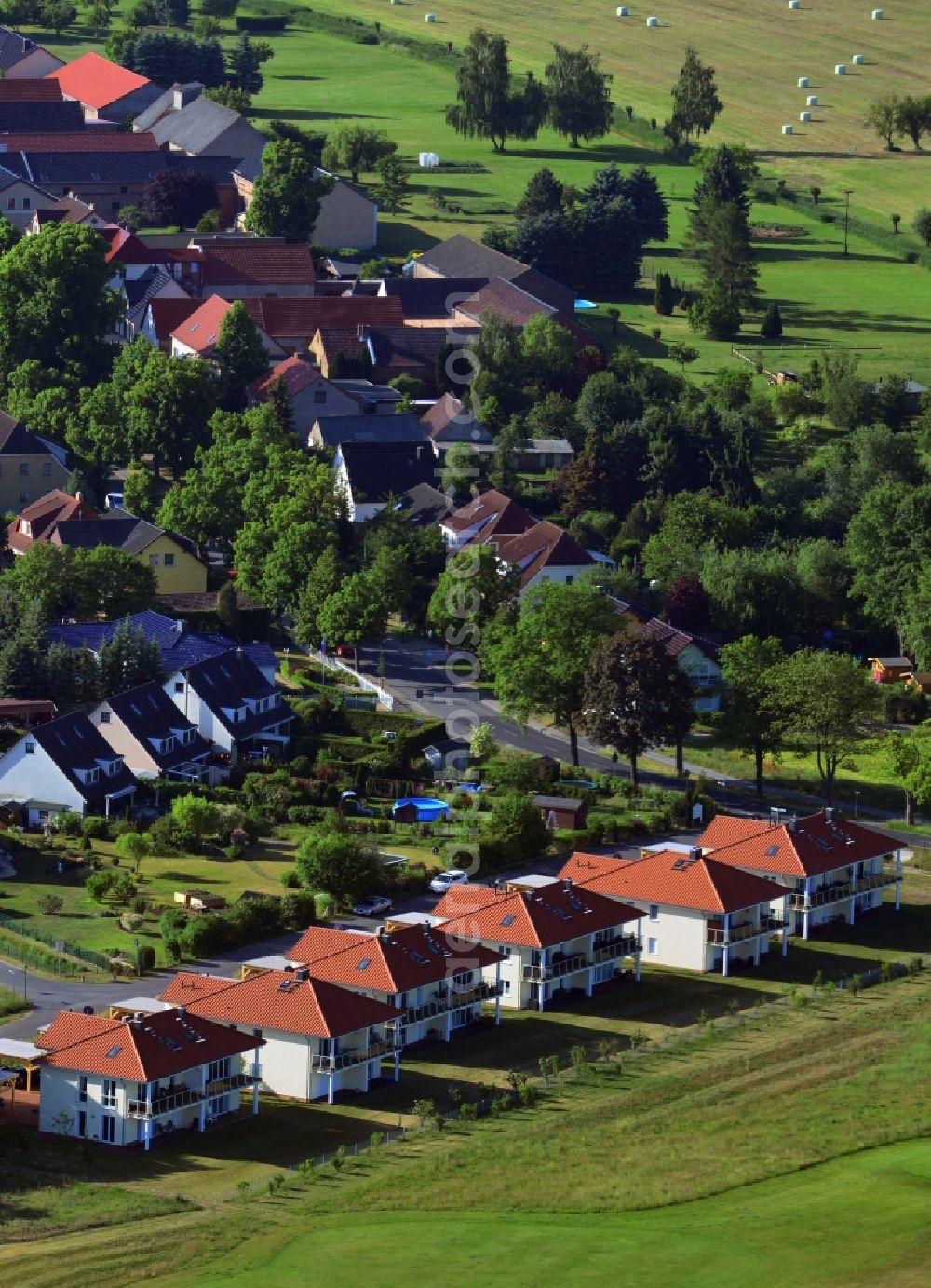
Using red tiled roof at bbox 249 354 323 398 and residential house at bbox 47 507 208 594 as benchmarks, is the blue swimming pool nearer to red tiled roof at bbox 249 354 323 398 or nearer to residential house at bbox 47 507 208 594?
residential house at bbox 47 507 208 594

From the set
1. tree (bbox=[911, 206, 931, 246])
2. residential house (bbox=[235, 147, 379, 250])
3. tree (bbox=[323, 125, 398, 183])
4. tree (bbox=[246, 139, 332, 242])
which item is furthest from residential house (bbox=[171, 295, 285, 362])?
tree (bbox=[911, 206, 931, 246])

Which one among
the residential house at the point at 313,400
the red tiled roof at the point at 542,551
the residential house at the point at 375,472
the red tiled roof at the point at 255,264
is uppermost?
the red tiled roof at the point at 255,264

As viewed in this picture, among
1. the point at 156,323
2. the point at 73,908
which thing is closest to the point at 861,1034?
the point at 73,908

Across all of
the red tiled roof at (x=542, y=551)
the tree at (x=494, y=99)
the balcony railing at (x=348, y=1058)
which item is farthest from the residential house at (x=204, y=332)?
the balcony railing at (x=348, y=1058)

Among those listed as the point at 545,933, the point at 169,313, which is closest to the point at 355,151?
the point at 169,313

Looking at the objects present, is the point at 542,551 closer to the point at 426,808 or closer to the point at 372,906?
the point at 426,808

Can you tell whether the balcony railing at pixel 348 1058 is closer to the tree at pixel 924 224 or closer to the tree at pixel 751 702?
the tree at pixel 751 702
